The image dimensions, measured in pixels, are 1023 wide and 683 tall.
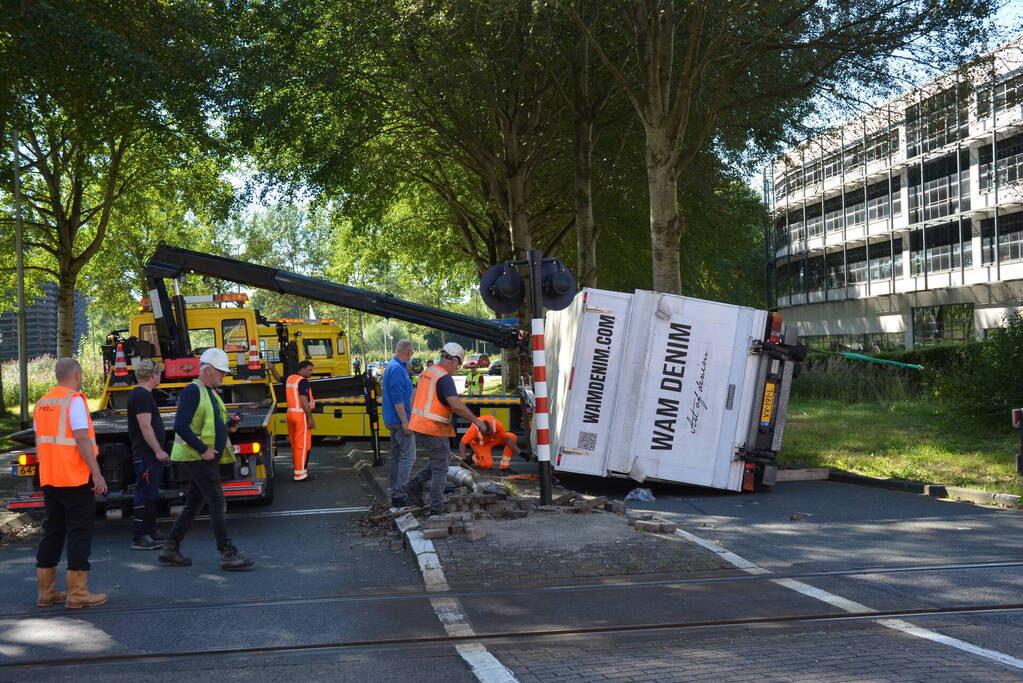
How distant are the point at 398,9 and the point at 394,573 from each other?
11.8m

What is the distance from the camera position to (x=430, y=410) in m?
10.1

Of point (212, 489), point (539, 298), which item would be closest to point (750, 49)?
point (539, 298)

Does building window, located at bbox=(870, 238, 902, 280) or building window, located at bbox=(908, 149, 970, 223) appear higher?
building window, located at bbox=(908, 149, 970, 223)

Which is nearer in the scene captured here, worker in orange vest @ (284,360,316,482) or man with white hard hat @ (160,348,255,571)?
man with white hard hat @ (160,348,255,571)

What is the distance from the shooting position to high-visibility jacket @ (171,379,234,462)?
8.23 m

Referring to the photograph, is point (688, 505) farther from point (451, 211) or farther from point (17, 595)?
point (451, 211)

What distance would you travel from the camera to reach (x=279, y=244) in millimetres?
55688

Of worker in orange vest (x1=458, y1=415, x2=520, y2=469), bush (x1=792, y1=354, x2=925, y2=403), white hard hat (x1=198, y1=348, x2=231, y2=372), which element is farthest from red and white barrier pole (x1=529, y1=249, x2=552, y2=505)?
bush (x1=792, y1=354, x2=925, y2=403)

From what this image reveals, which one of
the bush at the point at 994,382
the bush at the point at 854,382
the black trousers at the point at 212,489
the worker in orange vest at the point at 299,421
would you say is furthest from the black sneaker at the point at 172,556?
the bush at the point at 854,382

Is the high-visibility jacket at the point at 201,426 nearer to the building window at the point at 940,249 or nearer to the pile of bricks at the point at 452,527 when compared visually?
the pile of bricks at the point at 452,527

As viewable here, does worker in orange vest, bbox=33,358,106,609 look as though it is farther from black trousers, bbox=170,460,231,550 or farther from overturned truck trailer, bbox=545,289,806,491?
overturned truck trailer, bbox=545,289,806,491

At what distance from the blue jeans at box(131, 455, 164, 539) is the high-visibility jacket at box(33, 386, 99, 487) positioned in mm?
2341

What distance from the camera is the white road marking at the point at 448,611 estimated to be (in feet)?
17.4

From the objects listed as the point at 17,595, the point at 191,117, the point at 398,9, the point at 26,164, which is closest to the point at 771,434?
the point at 17,595
